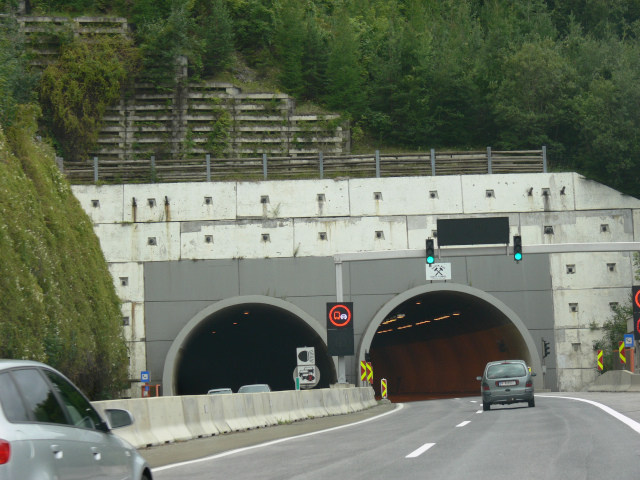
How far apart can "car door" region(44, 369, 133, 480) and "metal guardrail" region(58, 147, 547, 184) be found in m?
40.4

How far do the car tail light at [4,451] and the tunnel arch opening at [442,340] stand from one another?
3830 cm

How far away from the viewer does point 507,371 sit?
1099 inches

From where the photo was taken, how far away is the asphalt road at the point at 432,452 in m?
10.8

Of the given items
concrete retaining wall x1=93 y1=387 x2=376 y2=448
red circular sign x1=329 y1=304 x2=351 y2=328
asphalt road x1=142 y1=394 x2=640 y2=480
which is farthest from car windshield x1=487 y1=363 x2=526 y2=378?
asphalt road x1=142 y1=394 x2=640 y2=480

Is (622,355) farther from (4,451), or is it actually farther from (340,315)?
(4,451)

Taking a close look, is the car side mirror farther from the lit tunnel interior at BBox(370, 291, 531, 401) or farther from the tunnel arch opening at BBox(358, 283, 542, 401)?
the lit tunnel interior at BBox(370, 291, 531, 401)

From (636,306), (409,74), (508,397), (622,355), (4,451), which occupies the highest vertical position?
(409,74)

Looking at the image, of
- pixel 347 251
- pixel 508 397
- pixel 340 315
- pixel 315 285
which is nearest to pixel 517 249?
→ pixel 508 397

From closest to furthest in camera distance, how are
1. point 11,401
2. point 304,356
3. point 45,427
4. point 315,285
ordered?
point 11,401, point 45,427, point 304,356, point 315,285

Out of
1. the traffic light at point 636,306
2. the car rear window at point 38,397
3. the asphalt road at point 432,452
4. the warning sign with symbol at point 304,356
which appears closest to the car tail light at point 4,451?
the car rear window at point 38,397

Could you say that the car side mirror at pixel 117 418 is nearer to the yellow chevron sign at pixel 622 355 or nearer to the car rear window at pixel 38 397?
the car rear window at pixel 38 397

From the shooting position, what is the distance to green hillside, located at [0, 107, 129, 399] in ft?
72.3

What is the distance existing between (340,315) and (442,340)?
85.2ft

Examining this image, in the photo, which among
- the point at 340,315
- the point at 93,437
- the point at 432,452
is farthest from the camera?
the point at 340,315
